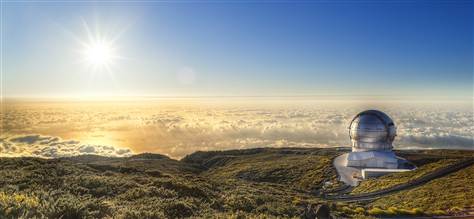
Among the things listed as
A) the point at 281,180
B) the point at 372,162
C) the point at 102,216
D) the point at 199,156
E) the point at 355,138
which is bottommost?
the point at 199,156

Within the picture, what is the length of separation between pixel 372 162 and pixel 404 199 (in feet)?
90.7

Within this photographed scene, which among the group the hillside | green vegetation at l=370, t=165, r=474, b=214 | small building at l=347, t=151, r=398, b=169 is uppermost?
the hillside

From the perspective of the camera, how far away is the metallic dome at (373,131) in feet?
177

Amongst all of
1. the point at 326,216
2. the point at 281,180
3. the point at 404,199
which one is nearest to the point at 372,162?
the point at 281,180

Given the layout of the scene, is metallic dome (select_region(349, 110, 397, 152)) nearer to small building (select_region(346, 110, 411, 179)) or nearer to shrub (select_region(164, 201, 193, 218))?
small building (select_region(346, 110, 411, 179))

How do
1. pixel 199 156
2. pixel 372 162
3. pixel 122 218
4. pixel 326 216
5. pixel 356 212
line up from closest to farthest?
1. pixel 122 218
2. pixel 326 216
3. pixel 356 212
4. pixel 372 162
5. pixel 199 156

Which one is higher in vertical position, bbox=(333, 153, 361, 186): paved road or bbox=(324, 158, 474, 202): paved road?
bbox=(324, 158, 474, 202): paved road

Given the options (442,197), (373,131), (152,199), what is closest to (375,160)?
(373,131)

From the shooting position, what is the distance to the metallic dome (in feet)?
177

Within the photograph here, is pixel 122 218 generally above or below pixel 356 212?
above

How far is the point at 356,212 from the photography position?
17219 mm

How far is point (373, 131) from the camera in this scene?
54000mm

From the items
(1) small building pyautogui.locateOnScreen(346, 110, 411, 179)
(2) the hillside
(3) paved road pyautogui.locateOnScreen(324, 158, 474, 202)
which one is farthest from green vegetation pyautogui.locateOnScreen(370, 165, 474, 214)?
(1) small building pyautogui.locateOnScreen(346, 110, 411, 179)

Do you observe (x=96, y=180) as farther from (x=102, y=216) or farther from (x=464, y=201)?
(x=464, y=201)
